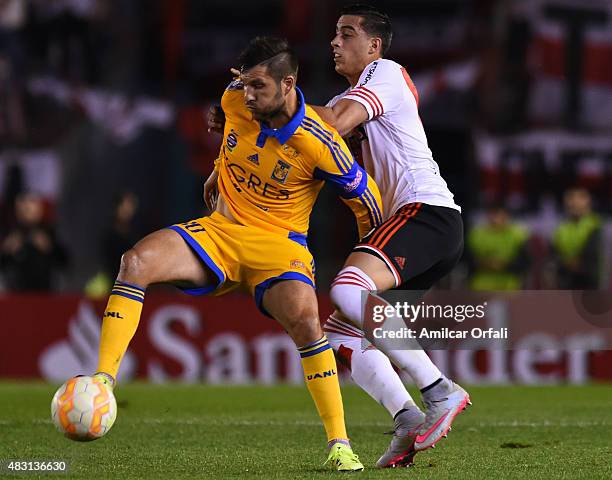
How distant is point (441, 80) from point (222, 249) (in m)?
11.7

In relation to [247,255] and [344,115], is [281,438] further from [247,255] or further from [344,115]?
[344,115]

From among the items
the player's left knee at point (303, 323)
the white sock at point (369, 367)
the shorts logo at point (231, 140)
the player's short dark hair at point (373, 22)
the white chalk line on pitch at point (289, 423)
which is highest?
the player's short dark hair at point (373, 22)

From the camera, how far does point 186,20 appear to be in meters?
19.8

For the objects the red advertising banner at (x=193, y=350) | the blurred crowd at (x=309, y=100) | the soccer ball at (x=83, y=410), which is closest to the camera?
the soccer ball at (x=83, y=410)

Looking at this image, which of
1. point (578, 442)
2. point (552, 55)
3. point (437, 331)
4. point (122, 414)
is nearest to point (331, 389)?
point (578, 442)

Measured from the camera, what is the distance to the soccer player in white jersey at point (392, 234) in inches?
254

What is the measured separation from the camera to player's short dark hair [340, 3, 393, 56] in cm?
696

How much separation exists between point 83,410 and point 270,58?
A: 6.02 ft

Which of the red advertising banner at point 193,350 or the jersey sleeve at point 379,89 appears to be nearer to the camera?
the jersey sleeve at point 379,89

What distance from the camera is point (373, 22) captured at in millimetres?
6969

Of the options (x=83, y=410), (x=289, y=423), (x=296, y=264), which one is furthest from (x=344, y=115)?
(x=289, y=423)

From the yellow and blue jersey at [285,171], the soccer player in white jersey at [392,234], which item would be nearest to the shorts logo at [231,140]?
the yellow and blue jersey at [285,171]

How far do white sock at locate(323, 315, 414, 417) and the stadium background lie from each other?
7463 mm

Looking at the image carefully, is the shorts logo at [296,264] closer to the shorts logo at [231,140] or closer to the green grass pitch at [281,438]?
the shorts logo at [231,140]
